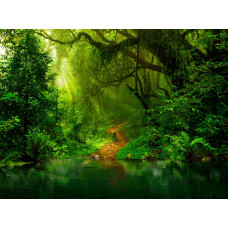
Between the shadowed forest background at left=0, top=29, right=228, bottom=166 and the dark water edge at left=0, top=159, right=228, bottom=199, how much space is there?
563 millimetres

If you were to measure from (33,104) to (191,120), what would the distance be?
4114 mm

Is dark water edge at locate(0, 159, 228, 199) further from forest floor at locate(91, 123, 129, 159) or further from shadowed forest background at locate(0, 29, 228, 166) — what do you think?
forest floor at locate(91, 123, 129, 159)

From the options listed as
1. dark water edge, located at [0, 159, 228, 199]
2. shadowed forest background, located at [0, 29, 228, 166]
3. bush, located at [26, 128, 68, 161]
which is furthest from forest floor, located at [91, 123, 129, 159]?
bush, located at [26, 128, 68, 161]

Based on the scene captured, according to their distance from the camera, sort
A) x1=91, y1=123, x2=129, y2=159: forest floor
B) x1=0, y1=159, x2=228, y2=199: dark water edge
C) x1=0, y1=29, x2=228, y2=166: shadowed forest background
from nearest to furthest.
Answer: x1=0, y1=159, x2=228, y2=199: dark water edge → x1=0, y1=29, x2=228, y2=166: shadowed forest background → x1=91, y1=123, x2=129, y2=159: forest floor

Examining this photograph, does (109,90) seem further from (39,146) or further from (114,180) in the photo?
(114,180)

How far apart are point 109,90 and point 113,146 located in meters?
2.38

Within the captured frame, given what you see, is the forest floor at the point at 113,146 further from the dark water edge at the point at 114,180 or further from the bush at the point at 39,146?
the bush at the point at 39,146

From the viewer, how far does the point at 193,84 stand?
240 inches

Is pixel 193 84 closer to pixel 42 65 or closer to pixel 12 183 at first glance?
pixel 42 65

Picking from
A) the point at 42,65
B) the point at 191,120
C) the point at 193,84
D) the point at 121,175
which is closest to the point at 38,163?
the point at 121,175

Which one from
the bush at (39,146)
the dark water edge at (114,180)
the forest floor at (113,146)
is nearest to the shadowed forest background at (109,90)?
the bush at (39,146)

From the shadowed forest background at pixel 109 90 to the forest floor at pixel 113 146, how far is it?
18 centimetres

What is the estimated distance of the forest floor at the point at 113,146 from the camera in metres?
6.71

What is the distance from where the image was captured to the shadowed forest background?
17.8ft
